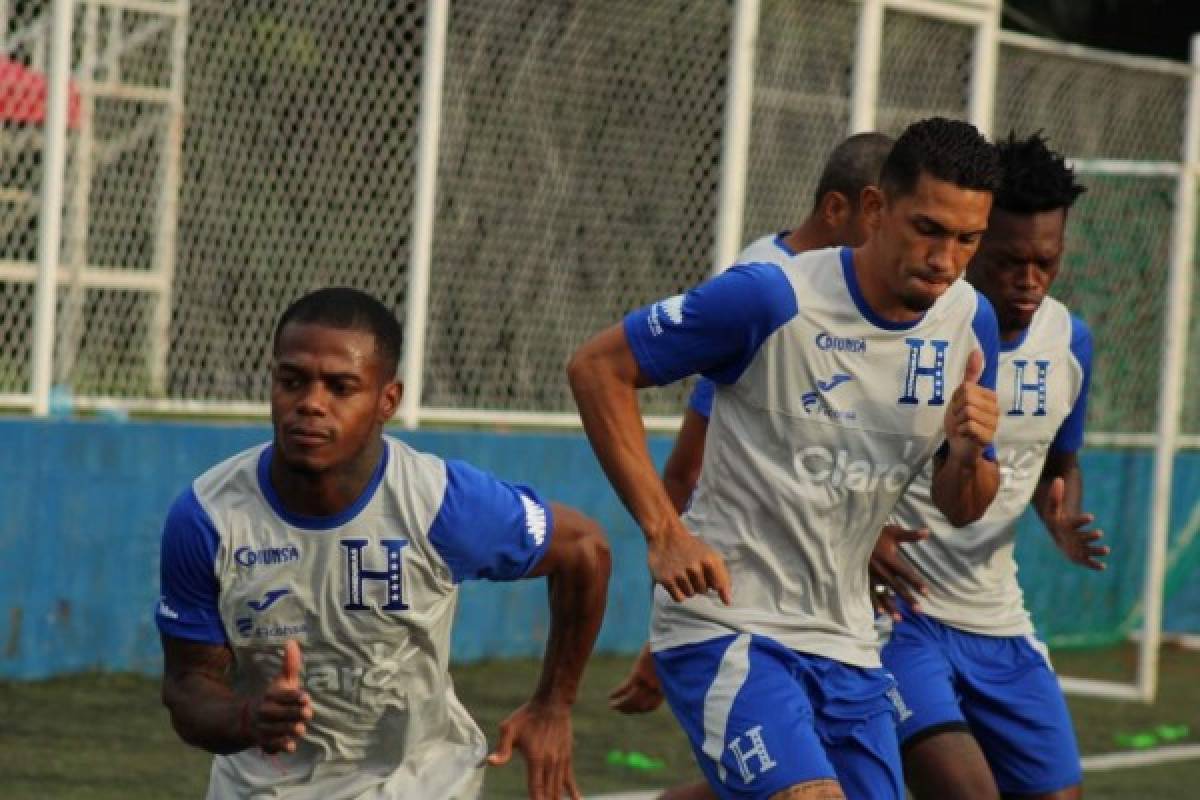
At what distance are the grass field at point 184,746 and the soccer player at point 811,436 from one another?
290 cm

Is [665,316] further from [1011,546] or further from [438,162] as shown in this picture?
[438,162]

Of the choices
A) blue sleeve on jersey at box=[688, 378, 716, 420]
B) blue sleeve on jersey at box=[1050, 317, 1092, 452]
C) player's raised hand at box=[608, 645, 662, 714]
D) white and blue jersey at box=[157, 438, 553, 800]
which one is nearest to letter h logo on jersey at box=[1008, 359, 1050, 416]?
blue sleeve on jersey at box=[1050, 317, 1092, 452]

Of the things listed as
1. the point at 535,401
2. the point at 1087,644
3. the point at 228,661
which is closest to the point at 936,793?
the point at 228,661

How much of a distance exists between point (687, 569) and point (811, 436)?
52cm

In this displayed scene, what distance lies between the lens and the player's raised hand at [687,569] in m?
5.18

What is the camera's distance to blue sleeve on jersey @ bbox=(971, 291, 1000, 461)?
18.9 ft

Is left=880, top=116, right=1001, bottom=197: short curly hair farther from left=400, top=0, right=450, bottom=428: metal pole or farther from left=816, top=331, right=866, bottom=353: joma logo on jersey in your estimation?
left=400, top=0, right=450, bottom=428: metal pole

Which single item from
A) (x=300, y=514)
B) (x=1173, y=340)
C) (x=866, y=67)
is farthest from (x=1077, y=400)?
(x=866, y=67)

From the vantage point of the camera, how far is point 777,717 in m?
5.37

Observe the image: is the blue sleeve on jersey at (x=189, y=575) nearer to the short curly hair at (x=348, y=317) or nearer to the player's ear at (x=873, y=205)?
the short curly hair at (x=348, y=317)

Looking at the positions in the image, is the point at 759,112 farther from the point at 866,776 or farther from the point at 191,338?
the point at 866,776

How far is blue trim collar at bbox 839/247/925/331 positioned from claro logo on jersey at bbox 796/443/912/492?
0.29m

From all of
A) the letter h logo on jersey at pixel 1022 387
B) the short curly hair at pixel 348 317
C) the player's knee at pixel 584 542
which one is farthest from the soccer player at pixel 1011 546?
→ the short curly hair at pixel 348 317

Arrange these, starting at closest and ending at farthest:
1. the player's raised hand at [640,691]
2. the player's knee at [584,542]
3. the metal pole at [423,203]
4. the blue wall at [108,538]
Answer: the player's knee at [584,542]
the player's raised hand at [640,691]
the blue wall at [108,538]
the metal pole at [423,203]
